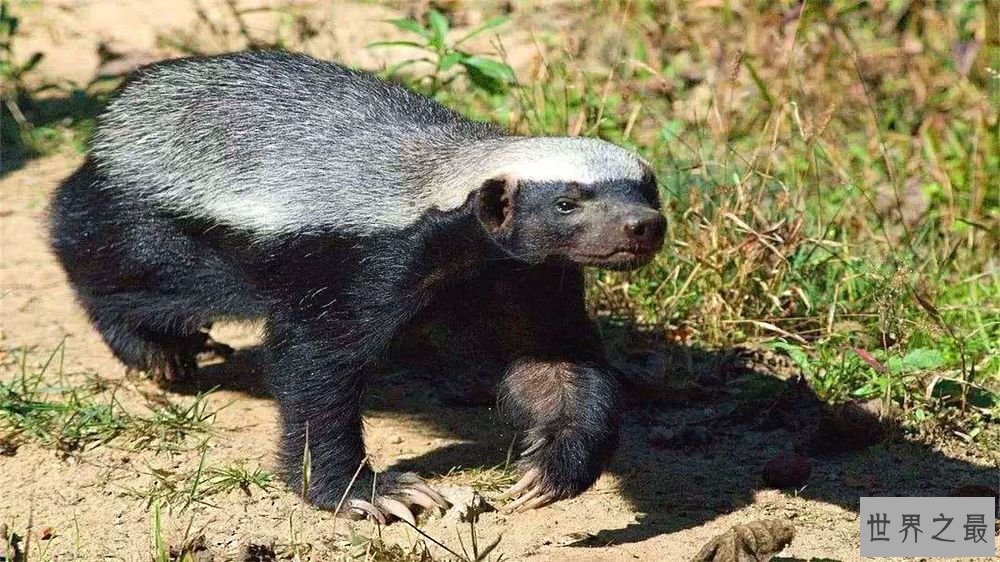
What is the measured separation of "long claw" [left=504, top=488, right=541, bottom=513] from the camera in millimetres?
4645

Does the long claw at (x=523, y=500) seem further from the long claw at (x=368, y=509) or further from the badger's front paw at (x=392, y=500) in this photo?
the long claw at (x=368, y=509)

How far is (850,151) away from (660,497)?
138 inches

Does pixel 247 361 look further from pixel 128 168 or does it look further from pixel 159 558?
pixel 159 558

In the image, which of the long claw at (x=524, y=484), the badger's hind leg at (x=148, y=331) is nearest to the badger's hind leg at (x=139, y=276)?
the badger's hind leg at (x=148, y=331)

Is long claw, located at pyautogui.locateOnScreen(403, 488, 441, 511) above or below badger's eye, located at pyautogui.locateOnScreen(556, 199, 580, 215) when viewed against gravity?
below

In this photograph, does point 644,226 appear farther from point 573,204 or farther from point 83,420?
point 83,420

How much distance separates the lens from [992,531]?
4504 mm

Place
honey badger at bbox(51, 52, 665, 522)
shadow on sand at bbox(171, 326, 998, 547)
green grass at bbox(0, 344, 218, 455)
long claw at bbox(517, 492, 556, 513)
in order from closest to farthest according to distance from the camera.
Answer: honey badger at bbox(51, 52, 665, 522)
long claw at bbox(517, 492, 556, 513)
shadow on sand at bbox(171, 326, 998, 547)
green grass at bbox(0, 344, 218, 455)

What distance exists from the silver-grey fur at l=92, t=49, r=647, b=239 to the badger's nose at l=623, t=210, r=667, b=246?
0.18 m

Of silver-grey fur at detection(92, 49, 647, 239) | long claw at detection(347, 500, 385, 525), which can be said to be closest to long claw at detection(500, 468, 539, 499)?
long claw at detection(347, 500, 385, 525)

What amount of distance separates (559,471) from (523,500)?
0.16m

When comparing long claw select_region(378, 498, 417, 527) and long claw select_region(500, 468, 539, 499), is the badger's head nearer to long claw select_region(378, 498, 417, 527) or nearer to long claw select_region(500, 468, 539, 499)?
long claw select_region(500, 468, 539, 499)

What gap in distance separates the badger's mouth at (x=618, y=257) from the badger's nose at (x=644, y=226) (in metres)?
0.03

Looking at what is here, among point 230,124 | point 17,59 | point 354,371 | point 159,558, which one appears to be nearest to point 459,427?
point 354,371
